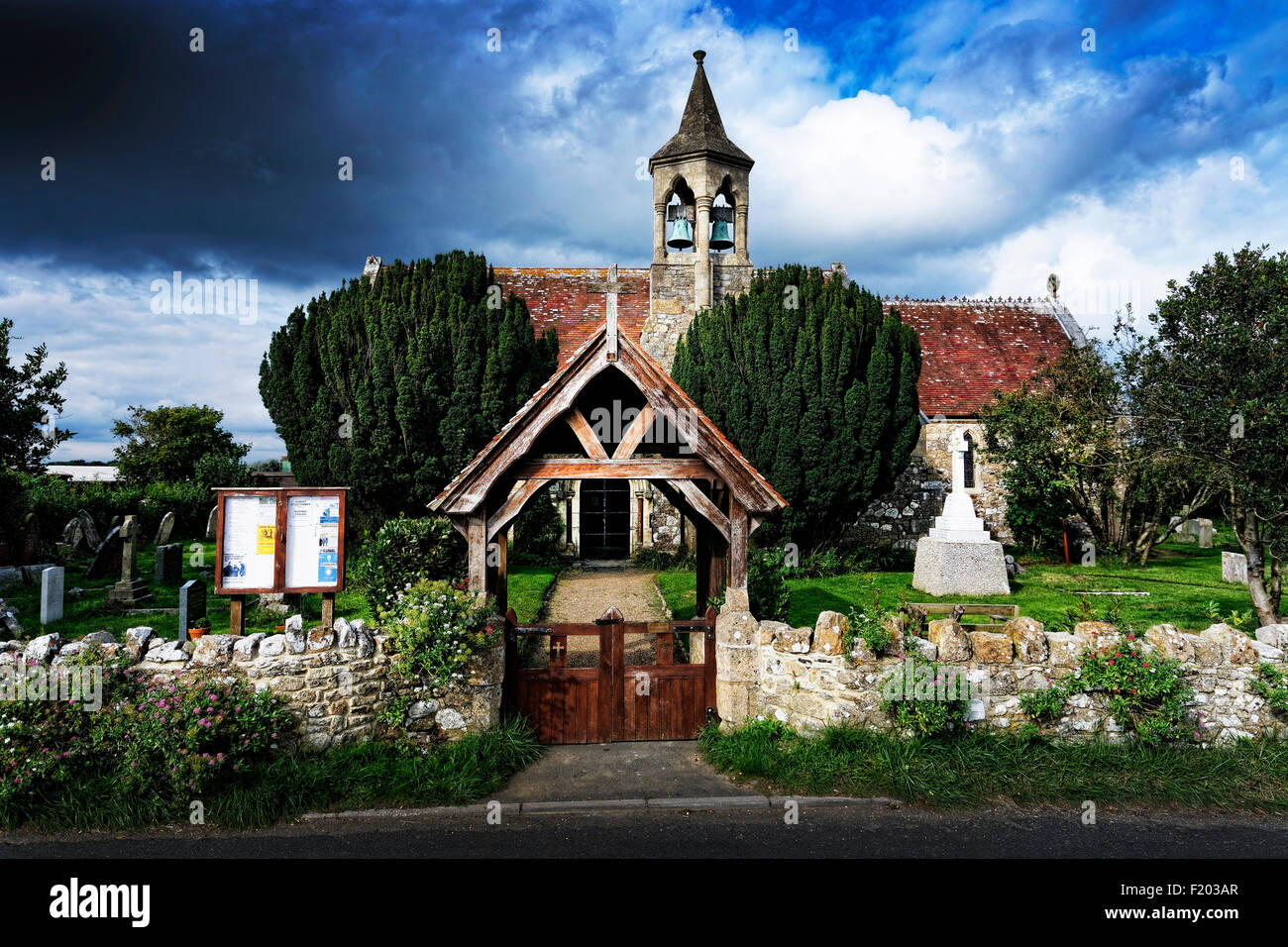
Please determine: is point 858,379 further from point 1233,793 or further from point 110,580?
point 110,580

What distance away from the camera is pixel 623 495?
781 inches

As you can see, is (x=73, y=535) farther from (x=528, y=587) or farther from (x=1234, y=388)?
(x=1234, y=388)

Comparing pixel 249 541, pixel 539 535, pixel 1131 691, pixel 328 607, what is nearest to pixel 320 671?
pixel 328 607

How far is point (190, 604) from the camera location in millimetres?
9383

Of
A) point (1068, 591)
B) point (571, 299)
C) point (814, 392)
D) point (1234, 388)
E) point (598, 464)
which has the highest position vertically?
point (571, 299)

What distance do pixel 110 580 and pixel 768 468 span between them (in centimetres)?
1431

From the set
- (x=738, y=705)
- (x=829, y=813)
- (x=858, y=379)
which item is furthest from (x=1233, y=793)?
(x=858, y=379)

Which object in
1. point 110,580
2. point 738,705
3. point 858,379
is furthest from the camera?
point 858,379

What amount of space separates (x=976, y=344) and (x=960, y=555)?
37.3ft

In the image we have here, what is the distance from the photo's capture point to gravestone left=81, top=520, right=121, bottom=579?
14.6 m

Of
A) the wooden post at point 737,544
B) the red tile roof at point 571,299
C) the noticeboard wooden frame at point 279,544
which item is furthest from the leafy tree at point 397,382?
the wooden post at point 737,544

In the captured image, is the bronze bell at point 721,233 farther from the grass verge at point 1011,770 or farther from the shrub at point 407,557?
the grass verge at point 1011,770

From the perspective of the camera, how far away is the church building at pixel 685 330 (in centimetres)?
1906

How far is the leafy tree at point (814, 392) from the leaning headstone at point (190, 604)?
1037 centimetres
